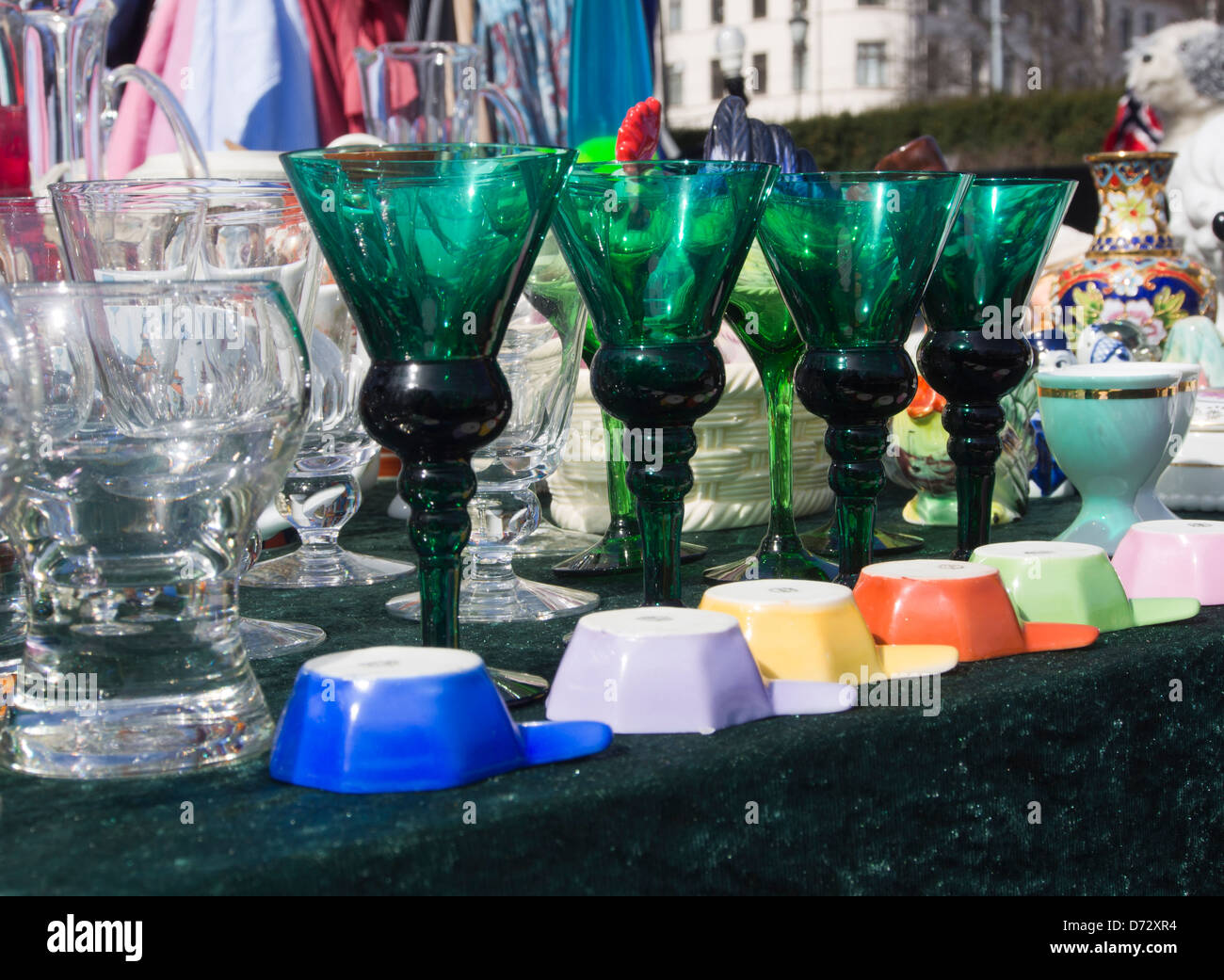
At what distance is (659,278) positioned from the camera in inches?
28.9

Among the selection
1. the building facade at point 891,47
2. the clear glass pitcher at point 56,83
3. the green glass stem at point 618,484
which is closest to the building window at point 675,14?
the building facade at point 891,47

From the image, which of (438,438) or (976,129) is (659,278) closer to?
(438,438)

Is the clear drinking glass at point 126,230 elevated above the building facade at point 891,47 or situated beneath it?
situated beneath

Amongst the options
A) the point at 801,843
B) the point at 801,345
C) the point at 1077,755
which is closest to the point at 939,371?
the point at 801,345

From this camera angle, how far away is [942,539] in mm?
1129

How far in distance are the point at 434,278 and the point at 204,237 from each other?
0.23 meters

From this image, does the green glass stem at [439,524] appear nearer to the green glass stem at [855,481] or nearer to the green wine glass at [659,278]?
the green wine glass at [659,278]

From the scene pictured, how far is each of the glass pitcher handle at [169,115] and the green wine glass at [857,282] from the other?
653mm

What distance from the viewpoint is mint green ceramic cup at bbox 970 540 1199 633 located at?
0.79 m

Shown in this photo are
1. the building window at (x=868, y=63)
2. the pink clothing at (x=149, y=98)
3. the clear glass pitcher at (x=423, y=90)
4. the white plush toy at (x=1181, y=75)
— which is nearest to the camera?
the clear glass pitcher at (x=423, y=90)

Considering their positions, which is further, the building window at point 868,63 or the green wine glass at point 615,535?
the building window at point 868,63

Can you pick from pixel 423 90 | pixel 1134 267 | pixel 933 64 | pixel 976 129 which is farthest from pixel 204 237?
pixel 933 64

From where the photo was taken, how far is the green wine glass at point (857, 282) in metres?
0.80

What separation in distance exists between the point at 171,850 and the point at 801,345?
1.99 ft
